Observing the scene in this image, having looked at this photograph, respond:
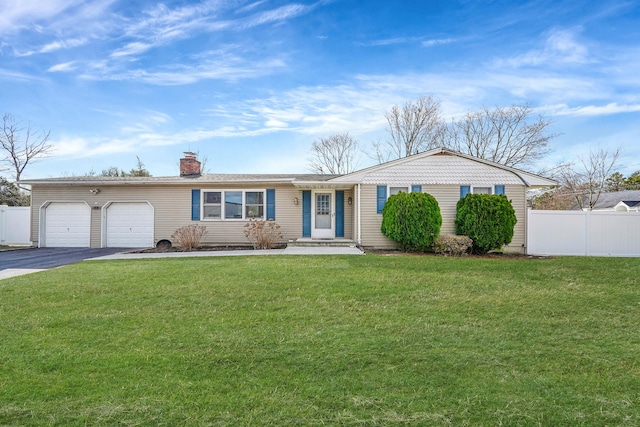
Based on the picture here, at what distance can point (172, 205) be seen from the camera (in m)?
14.0

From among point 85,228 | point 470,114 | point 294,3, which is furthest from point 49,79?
point 470,114

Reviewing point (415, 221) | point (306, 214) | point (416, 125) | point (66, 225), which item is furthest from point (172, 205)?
point (416, 125)

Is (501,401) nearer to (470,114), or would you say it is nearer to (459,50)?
(459,50)

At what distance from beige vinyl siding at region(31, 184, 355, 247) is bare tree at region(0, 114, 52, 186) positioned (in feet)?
38.6

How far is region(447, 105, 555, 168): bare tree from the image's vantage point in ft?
78.8

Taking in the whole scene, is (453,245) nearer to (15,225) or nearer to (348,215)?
(348,215)

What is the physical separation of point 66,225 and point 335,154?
18.9 meters

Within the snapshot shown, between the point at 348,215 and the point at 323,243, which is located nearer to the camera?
the point at 323,243

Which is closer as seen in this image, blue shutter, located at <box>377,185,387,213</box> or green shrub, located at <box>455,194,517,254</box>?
green shrub, located at <box>455,194,517,254</box>

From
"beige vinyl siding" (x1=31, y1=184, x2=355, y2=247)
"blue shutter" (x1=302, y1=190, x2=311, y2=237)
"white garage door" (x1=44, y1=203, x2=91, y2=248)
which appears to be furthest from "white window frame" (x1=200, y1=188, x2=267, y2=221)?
"white garage door" (x1=44, y1=203, x2=91, y2=248)

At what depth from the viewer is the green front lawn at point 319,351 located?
8.25 ft

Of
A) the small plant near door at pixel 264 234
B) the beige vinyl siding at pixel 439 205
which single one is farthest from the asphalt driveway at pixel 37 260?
the beige vinyl siding at pixel 439 205

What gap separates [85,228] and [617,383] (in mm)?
16587

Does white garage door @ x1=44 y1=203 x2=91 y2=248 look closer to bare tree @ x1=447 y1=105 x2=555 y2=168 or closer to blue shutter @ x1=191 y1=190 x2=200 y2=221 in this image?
blue shutter @ x1=191 y1=190 x2=200 y2=221
